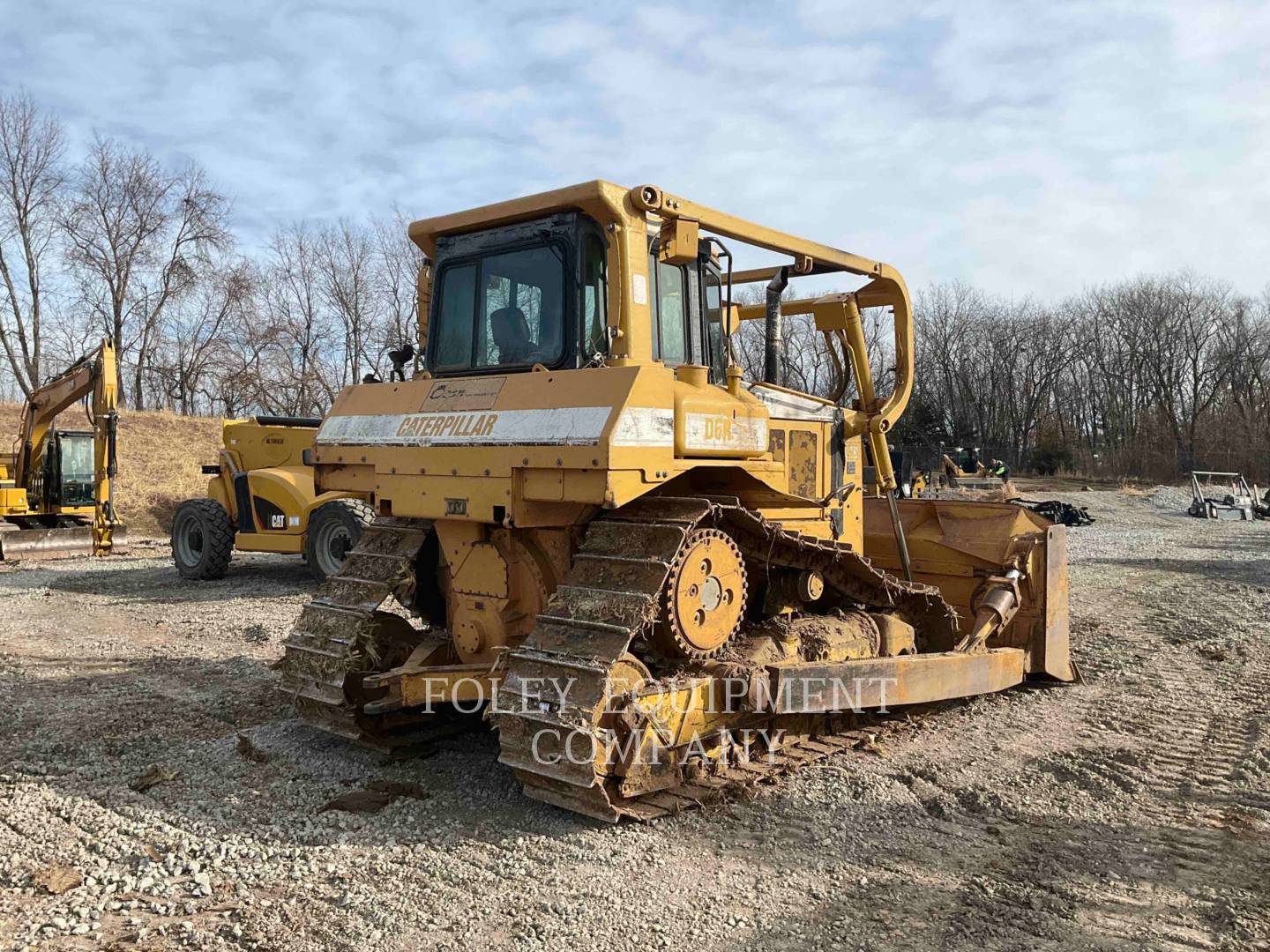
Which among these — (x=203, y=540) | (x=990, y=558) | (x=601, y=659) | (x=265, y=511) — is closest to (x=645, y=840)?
(x=601, y=659)

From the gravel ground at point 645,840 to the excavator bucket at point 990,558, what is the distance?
0.41 metres

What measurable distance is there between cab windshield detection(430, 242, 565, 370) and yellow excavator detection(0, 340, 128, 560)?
1273 cm

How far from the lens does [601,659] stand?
407 cm

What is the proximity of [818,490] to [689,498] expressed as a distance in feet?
5.39

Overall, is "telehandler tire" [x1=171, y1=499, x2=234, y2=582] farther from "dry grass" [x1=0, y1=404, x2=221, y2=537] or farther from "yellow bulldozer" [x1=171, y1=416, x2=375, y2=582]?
"dry grass" [x1=0, y1=404, x2=221, y2=537]

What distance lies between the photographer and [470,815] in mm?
4480

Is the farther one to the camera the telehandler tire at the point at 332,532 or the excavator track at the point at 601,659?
the telehandler tire at the point at 332,532

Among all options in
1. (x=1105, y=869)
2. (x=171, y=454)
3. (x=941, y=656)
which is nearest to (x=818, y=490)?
(x=941, y=656)

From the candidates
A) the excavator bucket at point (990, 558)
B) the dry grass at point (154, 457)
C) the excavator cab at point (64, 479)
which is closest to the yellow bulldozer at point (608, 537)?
the excavator bucket at point (990, 558)

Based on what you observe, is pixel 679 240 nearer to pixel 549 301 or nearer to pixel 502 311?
pixel 549 301

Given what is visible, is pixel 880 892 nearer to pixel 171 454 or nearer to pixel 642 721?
pixel 642 721

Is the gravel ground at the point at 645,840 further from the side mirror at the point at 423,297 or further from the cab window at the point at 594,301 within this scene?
the side mirror at the point at 423,297

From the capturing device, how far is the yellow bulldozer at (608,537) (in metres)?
4.27

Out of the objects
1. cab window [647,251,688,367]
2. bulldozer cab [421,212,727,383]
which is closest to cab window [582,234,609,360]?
bulldozer cab [421,212,727,383]
